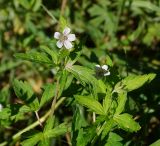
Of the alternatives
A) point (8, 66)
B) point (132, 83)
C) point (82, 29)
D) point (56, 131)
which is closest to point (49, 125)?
point (56, 131)

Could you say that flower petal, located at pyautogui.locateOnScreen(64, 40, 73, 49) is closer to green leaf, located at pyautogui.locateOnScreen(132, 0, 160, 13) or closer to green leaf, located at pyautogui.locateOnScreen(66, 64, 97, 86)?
green leaf, located at pyautogui.locateOnScreen(66, 64, 97, 86)

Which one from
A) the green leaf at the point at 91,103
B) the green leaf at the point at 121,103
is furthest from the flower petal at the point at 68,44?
the green leaf at the point at 121,103

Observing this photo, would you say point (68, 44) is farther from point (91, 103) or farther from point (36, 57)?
point (91, 103)

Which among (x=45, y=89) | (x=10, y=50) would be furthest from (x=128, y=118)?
(x=10, y=50)

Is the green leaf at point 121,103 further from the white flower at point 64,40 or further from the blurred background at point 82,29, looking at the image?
the blurred background at point 82,29

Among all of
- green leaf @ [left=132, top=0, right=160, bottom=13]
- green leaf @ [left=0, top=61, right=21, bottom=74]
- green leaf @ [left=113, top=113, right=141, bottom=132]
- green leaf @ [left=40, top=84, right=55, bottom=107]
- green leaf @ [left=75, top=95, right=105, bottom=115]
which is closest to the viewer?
green leaf @ [left=113, top=113, right=141, bottom=132]

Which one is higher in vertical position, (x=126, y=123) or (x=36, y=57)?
(x=36, y=57)

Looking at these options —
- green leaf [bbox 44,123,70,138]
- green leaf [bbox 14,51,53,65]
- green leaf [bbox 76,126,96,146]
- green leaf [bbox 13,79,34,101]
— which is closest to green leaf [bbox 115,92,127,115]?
green leaf [bbox 76,126,96,146]
